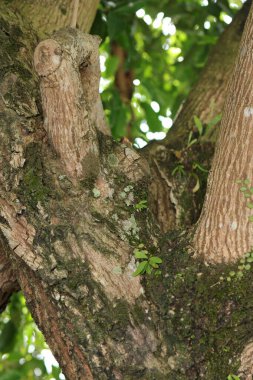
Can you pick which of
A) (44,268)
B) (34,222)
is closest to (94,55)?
(34,222)

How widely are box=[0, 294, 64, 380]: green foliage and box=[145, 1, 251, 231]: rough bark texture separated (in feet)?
3.59

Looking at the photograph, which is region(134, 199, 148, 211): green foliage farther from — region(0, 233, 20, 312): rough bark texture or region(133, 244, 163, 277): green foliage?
region(0, 233, 20, 312): rough bark texture

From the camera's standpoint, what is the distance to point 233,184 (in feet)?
6.79

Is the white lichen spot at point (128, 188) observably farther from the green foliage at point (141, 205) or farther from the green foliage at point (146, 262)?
the green foliage at point (146, 262)

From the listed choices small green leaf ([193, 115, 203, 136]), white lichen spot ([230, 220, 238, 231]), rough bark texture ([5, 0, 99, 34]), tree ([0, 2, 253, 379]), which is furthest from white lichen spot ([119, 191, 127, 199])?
rough bark texture ([5, 0, 99, 34])

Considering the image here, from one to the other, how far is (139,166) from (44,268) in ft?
1.79

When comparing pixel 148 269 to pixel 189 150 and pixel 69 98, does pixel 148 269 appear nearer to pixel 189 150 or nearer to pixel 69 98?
pixel 69 98

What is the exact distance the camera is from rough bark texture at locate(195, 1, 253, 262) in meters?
2.06

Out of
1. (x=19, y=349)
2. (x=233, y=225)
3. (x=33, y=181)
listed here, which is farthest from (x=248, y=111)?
(x=19, y=349)

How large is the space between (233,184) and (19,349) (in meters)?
2.22

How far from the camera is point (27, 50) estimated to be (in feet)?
8.29

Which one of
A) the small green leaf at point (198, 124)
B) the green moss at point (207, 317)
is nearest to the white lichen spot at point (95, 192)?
the green moss at point (207, 317)

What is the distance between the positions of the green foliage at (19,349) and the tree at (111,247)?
43.8 inches

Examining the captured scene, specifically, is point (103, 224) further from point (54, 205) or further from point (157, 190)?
point (157, 190)
